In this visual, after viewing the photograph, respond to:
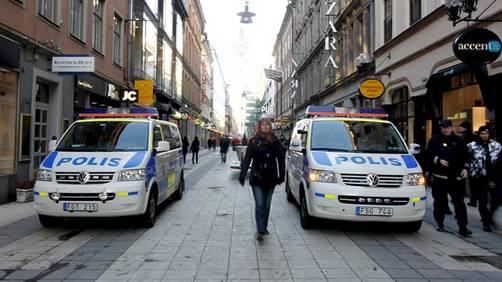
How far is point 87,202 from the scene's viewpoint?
6.56 meters

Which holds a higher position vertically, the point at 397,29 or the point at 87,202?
the point at 397,29

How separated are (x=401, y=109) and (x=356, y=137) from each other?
10.8m

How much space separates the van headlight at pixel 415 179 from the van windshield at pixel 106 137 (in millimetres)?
4507

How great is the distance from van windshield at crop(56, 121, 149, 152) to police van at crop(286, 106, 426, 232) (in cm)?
292

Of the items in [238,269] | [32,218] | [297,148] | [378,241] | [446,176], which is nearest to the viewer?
[238,269]

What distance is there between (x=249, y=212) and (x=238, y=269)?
3865mm

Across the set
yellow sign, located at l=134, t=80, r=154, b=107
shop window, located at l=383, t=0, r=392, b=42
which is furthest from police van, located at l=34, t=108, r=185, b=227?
shop window, located at l=383, t=0, r=392, b=42

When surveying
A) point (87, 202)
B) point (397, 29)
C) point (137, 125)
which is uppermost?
point (397, 29)

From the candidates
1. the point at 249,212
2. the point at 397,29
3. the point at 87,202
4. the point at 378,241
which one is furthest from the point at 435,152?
the point at 397,29

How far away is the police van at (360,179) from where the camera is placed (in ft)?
21.1

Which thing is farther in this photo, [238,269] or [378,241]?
[378,241]

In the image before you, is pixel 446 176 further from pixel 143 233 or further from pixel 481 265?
pixel 143 233

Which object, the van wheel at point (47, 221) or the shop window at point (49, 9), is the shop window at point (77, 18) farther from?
the van wheel at point (47, 221)

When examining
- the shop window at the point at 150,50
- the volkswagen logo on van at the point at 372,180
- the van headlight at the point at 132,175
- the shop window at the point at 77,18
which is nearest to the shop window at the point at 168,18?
the shop window at the point at 150,50
